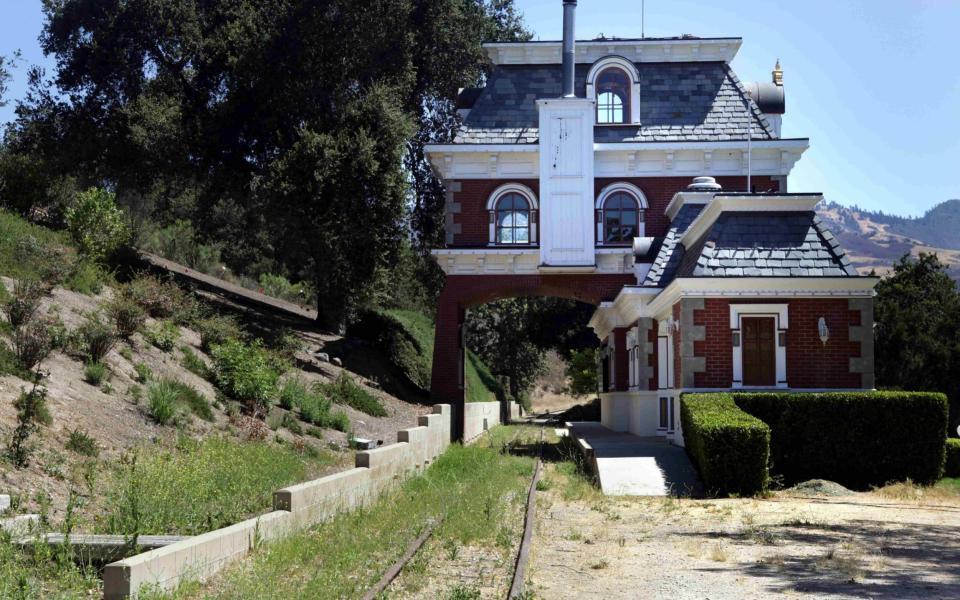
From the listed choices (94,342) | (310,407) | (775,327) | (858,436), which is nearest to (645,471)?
(858,436)

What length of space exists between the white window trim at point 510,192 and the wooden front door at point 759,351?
11.2 m

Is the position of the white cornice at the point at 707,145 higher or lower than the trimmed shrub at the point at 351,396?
higher

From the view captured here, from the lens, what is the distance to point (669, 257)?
2716cm

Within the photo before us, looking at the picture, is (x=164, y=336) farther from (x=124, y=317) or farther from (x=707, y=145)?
(x=707, y=145)

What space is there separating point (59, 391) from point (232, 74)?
66.0ft

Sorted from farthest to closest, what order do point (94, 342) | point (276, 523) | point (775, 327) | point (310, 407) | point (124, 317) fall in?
1. point (310, 407)
2. point (775, 327)
3. point (124, 317)
4. point (94, 342)
5. point (276, 523)

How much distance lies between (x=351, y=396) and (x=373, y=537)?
A: 16.7 meters

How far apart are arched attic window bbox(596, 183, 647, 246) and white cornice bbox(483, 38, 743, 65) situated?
4.30 m

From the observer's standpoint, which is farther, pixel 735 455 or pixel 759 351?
pixel 759 351

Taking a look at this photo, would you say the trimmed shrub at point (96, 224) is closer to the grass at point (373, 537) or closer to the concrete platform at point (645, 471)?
the grass at point (373, 537)

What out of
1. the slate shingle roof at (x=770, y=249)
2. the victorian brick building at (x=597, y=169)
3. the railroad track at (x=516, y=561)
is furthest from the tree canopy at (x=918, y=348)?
the railroad track at (x=516, y=561)

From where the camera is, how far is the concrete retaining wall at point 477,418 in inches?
1277

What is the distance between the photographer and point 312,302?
59188 mm

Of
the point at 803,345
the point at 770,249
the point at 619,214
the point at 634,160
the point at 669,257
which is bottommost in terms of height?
the point at 803,345
